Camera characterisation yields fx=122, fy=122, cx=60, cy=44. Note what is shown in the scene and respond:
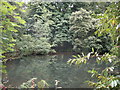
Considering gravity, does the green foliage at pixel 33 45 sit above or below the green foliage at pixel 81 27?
below

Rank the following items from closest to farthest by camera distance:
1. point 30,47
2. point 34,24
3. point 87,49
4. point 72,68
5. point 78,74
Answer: point 78,74
point 72,68
point 87,49
point 30,47
point 34,24

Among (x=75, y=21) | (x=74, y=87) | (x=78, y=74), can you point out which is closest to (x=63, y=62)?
(x=78, y=74)

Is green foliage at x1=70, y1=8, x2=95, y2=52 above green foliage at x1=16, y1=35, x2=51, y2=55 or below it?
above

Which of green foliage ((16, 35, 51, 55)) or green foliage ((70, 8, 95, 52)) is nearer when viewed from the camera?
green foliage ((16, 35, 51, 55))

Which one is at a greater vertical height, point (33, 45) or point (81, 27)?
point (81, 27)

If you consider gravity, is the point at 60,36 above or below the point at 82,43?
above

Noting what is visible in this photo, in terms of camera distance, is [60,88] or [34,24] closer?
[60,88]

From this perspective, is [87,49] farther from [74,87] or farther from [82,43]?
[74,87]

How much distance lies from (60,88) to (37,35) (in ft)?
11.1

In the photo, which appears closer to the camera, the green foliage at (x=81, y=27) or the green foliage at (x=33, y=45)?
the green foliage at (x=33, y=45)

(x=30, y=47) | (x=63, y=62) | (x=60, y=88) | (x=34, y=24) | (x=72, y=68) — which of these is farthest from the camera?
(x=34, y=24)

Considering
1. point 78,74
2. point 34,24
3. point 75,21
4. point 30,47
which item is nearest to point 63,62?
point 78,74

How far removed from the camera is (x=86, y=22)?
4.69 meters

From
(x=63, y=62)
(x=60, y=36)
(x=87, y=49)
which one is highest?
(x=60, y=36)
